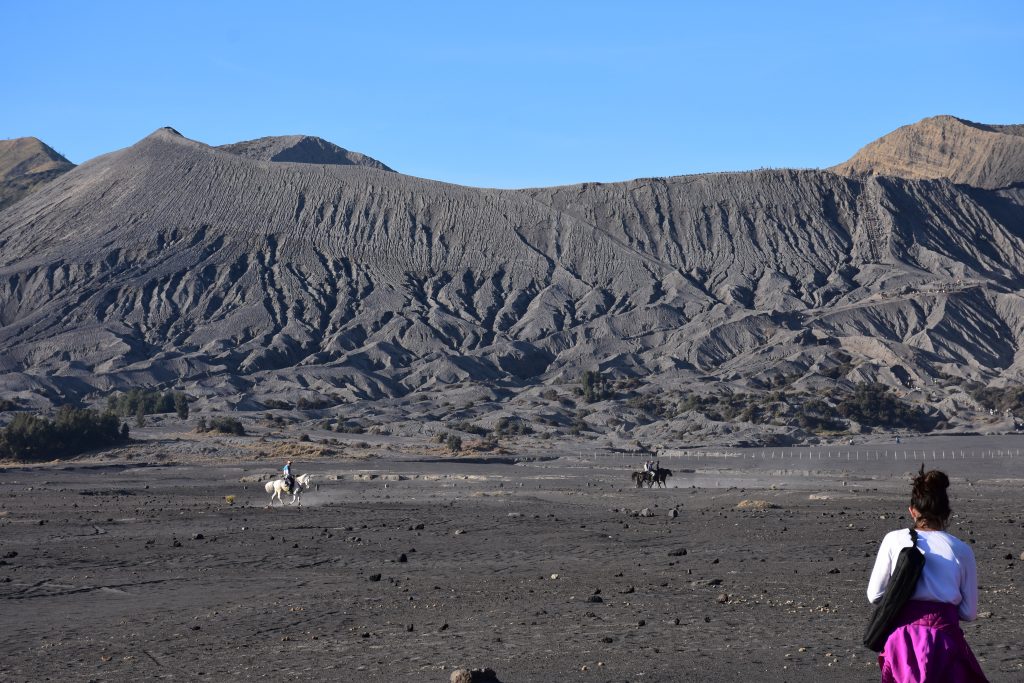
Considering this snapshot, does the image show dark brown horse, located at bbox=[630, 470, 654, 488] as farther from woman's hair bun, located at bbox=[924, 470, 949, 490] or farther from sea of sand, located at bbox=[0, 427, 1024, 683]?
woman's hair bun, located at bbox=[924, 470, 949, 490]

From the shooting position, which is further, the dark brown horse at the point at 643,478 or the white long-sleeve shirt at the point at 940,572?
the dark brown horse at the point at 643,478

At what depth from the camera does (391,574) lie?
73.6ft

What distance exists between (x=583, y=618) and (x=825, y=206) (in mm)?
166032

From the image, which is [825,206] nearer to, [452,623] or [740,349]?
[740,349]

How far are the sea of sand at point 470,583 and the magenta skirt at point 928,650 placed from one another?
580cm

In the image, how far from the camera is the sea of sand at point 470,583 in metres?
14.6

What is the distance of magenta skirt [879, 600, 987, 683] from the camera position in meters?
7.52

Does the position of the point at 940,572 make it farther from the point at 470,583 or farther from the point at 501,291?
the point at 501,291

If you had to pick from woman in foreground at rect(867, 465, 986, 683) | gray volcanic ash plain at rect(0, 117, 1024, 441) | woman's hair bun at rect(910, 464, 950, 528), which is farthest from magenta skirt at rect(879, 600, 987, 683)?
gray volcanic ash plain at rect(0, 117, 1024, 441)

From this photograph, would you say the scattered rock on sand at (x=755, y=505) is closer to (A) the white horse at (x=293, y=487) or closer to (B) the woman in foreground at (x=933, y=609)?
(A) the white horse at (x=293, y=487)

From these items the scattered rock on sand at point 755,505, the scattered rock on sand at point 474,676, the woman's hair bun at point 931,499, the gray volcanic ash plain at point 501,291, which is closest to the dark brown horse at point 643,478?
the scattered rock on sand at point 755,505

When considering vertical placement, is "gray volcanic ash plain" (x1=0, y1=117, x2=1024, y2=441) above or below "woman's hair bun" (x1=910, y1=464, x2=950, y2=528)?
above

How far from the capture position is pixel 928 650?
7.55 m

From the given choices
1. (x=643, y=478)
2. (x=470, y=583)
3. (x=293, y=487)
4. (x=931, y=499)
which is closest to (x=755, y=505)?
(x=293, y=487)
